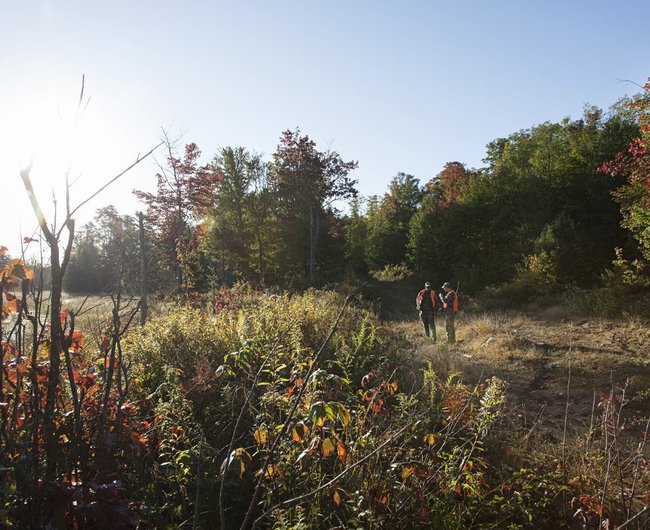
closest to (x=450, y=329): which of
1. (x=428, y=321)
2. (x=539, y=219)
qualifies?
(x=428, y=321)

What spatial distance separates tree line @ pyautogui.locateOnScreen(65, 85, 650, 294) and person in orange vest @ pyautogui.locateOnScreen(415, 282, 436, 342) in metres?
4.71

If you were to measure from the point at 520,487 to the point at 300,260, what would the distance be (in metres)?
25.1

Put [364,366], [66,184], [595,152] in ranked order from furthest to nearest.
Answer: [595,152]
[364,366]
[66,184]

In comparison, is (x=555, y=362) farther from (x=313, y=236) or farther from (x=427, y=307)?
(x=313, y=236)

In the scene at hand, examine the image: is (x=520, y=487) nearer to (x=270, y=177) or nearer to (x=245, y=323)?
(x=245, y=323)

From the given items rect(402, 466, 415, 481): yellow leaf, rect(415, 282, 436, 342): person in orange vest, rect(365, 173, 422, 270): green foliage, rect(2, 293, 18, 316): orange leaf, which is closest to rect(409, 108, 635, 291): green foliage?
rect(365, 173, 422, 270): green foliage

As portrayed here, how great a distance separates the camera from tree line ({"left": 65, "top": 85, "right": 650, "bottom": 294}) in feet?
57.8

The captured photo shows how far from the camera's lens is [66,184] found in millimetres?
1867

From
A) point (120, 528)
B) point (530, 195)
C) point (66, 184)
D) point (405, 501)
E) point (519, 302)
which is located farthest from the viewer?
point (530, 195)

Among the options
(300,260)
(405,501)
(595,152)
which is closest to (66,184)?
(405,501)

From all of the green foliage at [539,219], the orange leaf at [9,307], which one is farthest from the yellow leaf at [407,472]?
the green foliage at [539,219]

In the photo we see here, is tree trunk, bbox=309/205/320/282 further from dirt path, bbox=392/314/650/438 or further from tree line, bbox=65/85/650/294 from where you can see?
dirt path, bbox=392/314/650/438

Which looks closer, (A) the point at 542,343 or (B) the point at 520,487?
(B) the point at 520,487

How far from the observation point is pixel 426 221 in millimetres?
25188
